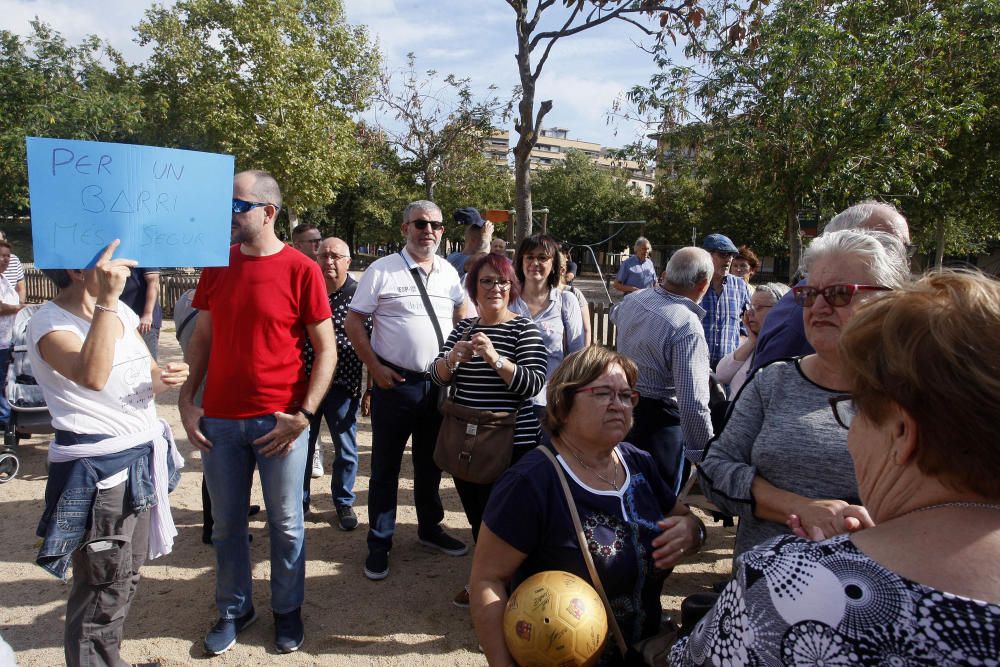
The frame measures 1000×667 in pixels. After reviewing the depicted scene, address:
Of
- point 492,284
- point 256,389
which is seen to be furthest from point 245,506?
point 492,284

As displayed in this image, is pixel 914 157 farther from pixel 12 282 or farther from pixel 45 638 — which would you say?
pixel 12 282

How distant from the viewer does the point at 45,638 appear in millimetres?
3199

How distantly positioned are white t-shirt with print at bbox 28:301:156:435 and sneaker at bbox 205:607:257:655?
115 cm

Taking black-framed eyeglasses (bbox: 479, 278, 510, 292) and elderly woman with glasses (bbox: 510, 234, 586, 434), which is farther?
elderly woman with glasses (bbox: 510, 234, 586, 434)

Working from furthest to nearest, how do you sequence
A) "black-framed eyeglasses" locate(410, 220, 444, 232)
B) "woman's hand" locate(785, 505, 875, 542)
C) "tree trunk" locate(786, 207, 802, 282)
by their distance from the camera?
"tree trunk" locate(786, 207, 802, 282) < "black-framed eyeglasses" locate(410, 220, 444, 232) < "woman's hand" locate(785, 505, 875, 542)

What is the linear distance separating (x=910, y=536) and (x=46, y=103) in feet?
86.1

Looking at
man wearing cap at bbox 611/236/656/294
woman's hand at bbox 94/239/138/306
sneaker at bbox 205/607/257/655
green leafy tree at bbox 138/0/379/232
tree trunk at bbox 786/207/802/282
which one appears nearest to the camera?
woman's hand at bbox 94/239/138/306

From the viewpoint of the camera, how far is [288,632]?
10.3ft

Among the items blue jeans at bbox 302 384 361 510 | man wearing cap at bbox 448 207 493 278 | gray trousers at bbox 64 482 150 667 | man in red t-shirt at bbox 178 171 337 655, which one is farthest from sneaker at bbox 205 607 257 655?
man wearing cap at bbox 448 207 493 278

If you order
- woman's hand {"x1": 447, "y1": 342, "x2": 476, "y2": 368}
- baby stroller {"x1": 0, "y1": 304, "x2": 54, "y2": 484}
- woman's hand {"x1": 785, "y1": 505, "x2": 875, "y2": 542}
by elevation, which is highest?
woman's hand {"x1": 447, "y1": 342, "x2": 476, "y2": 368}

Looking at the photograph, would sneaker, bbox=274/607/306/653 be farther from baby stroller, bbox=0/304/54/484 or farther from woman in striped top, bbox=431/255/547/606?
baby stroller, bbox=0/304/54/484

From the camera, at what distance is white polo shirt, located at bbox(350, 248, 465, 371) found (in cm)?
384

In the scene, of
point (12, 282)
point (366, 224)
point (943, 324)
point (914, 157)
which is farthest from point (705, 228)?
point (943, 324)

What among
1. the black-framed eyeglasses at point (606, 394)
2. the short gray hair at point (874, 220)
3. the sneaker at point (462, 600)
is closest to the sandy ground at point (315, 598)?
the sneaker at point (462, 600)
